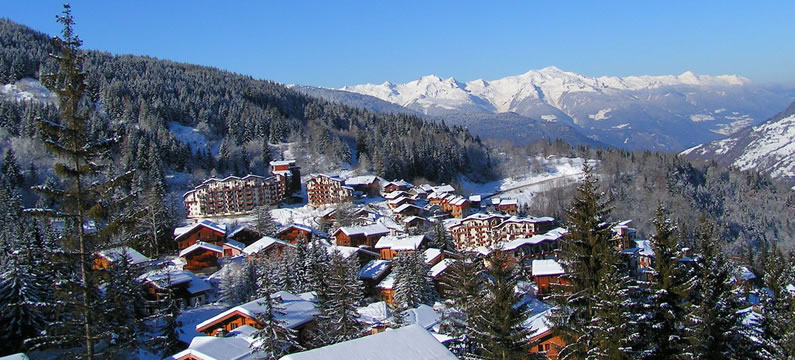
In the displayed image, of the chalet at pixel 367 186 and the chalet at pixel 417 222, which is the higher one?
the chalet at pixel 367 186

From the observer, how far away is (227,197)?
83.3 meters

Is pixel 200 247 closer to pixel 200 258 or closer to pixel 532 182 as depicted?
pixel 200 258

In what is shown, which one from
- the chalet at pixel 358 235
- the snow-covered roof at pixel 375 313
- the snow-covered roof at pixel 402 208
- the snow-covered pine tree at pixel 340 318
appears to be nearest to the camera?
the snow-covered pine tree at pixel 340 318

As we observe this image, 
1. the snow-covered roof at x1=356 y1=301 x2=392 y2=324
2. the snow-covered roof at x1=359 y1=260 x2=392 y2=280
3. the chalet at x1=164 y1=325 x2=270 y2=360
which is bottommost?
the snow-covered roof at x1=359 y1=260 x2=392 y2=280

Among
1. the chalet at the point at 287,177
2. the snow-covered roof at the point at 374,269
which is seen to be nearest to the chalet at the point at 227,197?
the chalet at the point at 287,177

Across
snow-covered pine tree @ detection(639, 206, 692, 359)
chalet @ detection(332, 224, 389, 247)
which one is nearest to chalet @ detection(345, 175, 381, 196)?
chalet @ detection(332, 224, 389, 247)

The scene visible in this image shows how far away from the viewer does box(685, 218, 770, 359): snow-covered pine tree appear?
1800cm

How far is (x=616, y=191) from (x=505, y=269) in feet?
380

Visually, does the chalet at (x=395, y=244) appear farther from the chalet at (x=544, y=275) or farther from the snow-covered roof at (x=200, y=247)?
the snow-covered roof at (x=200, y=247)

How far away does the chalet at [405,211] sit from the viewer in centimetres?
8038

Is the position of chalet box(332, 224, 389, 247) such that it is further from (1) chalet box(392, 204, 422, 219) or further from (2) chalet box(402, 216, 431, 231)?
(1) chalet box(392, 204, 422, 219)

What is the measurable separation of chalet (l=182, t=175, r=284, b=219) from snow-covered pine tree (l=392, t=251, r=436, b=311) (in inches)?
1847

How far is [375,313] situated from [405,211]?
47128 millimetres

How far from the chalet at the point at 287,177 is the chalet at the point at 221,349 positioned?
6605 centimetres
